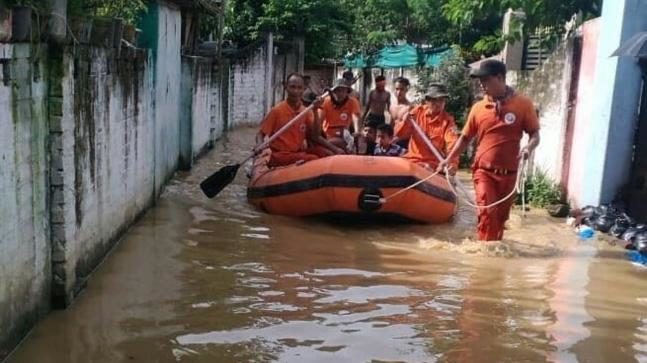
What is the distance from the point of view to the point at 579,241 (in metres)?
6.97

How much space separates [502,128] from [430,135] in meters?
1.78

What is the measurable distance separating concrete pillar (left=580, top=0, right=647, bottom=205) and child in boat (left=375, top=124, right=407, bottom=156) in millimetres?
2096

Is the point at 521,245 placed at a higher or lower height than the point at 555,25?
lower

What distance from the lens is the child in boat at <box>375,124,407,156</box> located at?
845 cm

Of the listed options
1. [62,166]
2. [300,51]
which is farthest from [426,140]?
[300,51]

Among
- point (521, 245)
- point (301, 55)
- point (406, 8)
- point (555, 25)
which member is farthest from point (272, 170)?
point (406, 8)

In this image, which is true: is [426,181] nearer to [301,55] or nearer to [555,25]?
[555,25]

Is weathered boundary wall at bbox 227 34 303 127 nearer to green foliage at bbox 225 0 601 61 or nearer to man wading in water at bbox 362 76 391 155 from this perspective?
green foliage at bbox 225 0 601 61

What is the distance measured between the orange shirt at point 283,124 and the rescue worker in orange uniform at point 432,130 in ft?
4.02

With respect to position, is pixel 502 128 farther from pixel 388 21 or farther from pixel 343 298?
pixel 388 21

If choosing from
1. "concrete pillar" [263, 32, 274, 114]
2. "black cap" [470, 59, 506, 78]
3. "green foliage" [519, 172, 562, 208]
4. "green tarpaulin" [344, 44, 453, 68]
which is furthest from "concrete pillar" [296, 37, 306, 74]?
"black cap" [470, 59, 506, 78]

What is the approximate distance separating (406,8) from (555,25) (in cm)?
2048

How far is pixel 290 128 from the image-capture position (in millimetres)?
8117

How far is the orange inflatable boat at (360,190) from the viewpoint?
7016 millimetres
